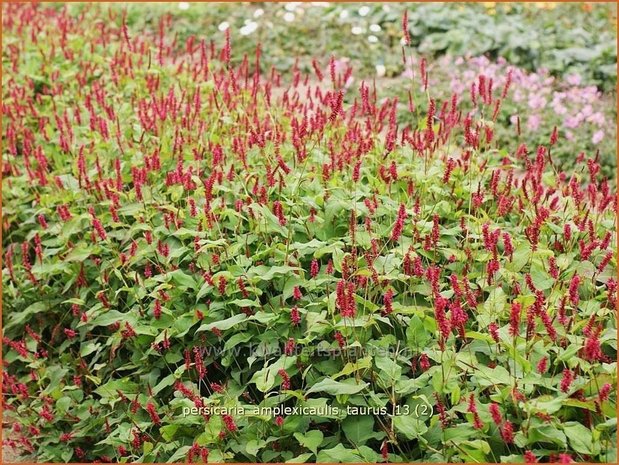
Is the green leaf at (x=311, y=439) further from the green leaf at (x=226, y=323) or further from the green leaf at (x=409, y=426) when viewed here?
the green leaf at (x=226, y=323)

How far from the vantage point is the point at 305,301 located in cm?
359

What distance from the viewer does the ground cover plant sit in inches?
120

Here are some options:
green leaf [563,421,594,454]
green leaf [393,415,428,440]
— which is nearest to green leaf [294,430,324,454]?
green leaf [393,415,428,440]

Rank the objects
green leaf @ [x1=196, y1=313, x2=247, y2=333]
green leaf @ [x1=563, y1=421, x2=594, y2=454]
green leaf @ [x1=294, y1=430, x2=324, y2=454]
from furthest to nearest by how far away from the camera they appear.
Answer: green leaf @ [x1=196, y1=313, x2=247, y2=333]
green leaf @ [x1=294, y1=430, x2=324, y2=454]
green leaf @ [x1=563, y1=421, x2=594, y2=454]

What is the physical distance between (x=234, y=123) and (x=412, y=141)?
1.05 metres

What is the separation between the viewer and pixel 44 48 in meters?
7.69

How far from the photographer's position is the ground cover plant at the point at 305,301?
305cm

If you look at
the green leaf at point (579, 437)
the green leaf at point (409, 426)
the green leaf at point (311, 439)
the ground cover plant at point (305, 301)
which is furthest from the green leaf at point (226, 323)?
the green leaf at point (579, 437)

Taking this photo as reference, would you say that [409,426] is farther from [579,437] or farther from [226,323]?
[226,323]

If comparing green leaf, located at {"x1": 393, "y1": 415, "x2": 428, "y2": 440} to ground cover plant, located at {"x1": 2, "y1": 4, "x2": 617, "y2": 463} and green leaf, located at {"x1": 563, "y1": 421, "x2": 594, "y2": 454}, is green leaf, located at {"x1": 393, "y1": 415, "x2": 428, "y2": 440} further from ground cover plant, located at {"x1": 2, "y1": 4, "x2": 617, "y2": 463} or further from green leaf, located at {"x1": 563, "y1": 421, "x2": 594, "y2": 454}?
green leaf, located at {"x1": 563, "y1": 421, "x2": 594, "y2": 454}

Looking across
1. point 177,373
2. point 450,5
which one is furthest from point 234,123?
point 450,5

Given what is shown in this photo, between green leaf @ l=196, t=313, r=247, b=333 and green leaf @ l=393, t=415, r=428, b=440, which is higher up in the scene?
green leaf @ l=196, t=313, r=247, b=333

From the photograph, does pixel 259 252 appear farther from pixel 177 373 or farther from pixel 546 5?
pixel 546 5

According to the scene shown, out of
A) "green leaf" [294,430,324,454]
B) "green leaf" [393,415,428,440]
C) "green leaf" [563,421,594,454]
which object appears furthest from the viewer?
"green leaf" [294,430,324,454]
